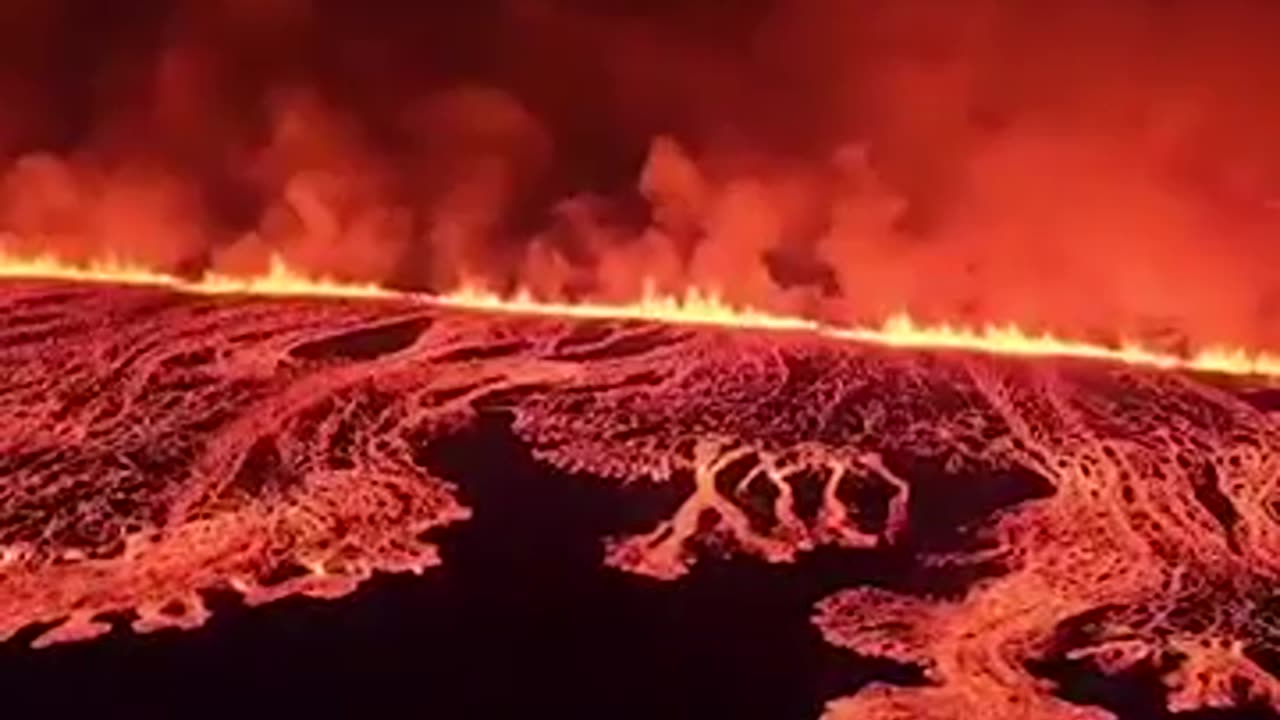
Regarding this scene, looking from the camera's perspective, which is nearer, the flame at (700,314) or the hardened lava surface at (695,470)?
the hardened lava surface at (695,470)

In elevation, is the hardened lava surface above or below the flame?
below

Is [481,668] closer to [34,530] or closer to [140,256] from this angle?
[34,530]

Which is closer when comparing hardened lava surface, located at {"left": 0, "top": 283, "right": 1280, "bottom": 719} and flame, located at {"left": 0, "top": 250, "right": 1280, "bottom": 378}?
hardened lava surface, located at {"left": 0, "top": 283, "right": 1280, "bottom": 719}

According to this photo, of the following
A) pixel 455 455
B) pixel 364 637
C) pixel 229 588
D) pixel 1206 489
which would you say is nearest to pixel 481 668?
pixel 364 637

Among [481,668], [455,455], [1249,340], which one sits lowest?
[481,668]

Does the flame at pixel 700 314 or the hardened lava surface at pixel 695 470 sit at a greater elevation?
the flame at pixel 700 314
